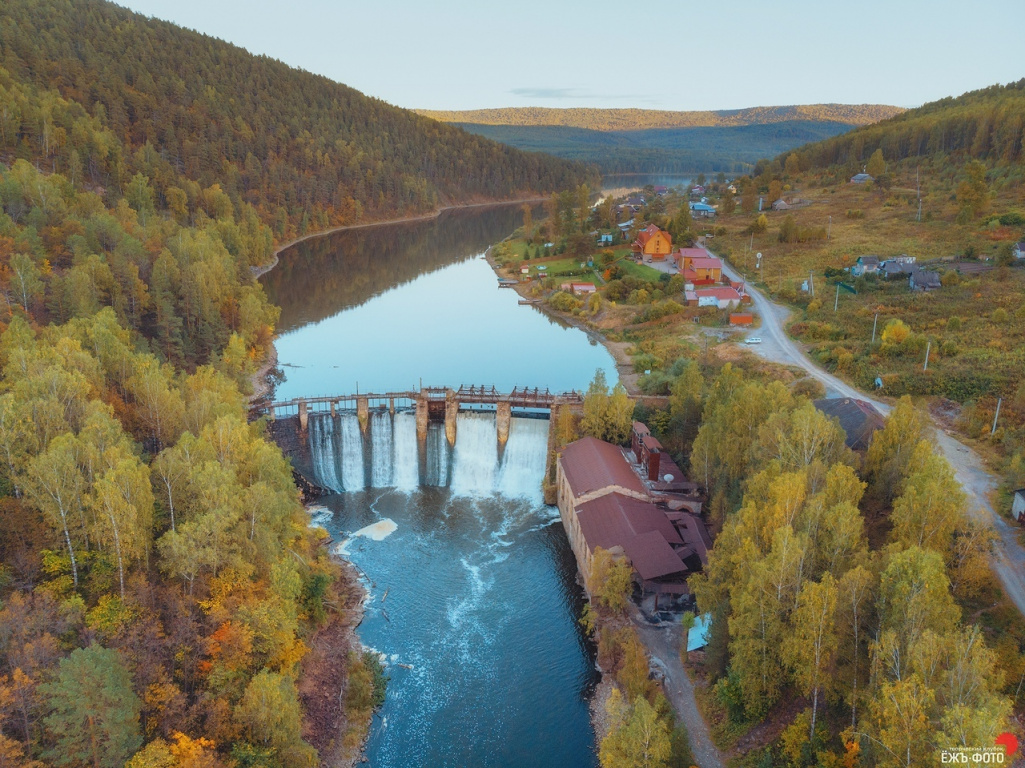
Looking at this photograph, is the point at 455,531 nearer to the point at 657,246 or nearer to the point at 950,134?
the point at 657,246

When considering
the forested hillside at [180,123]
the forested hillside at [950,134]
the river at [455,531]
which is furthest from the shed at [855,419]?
the forested hillside at [950,134]

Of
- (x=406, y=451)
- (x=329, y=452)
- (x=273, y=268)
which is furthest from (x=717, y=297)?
(x=273, y=268)

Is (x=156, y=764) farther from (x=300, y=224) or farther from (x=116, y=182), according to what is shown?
(x=300, y=224)

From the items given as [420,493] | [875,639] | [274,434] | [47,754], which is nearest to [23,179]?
[274,434]

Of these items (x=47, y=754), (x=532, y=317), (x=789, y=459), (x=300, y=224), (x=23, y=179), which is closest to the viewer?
(x=47, y=754)

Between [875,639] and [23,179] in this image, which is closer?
[875,639]

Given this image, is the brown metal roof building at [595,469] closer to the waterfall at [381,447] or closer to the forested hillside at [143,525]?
the waterfall at [381,447]

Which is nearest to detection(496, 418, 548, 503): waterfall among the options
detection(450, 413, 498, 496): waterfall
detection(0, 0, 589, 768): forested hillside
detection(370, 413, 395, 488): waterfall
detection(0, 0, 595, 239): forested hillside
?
detection(450, 413, 498, 496): waterfall
